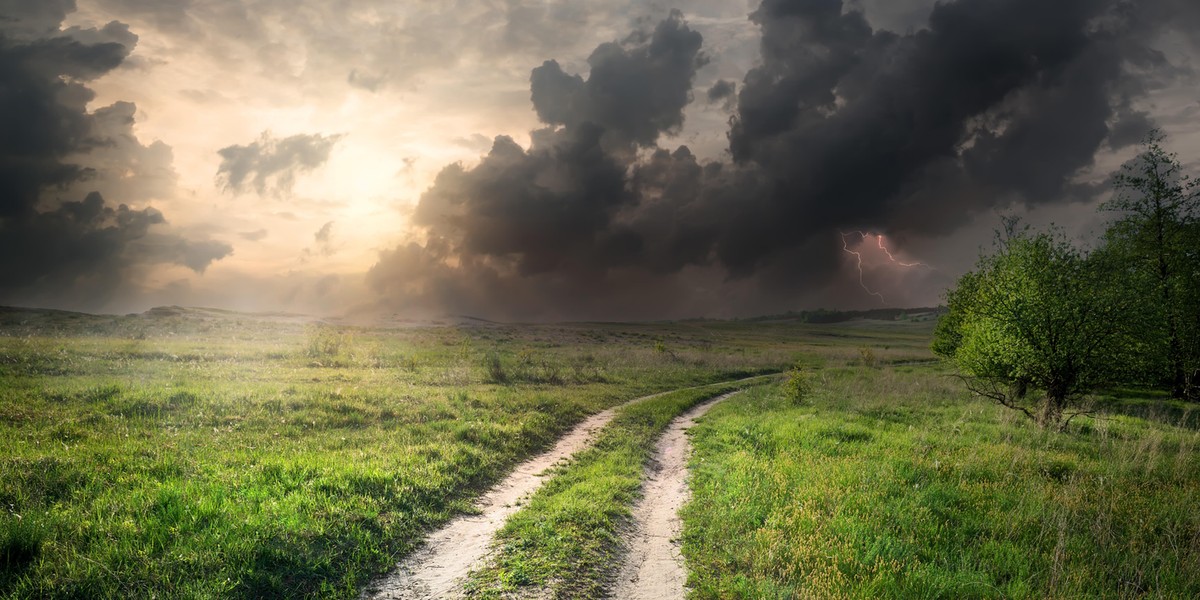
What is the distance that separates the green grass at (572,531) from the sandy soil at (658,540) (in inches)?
12.2

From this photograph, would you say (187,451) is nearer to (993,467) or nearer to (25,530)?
(25,530)

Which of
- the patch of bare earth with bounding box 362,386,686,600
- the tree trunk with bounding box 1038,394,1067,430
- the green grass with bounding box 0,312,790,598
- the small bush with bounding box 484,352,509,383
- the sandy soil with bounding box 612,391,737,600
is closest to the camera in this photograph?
the green grass with bounding box 0,312,790,598

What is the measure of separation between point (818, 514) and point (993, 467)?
6779 mm

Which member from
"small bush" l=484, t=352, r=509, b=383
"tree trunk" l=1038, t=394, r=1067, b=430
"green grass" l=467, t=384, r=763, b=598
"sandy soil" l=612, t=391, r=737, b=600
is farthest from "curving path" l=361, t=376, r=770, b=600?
"tree trunk" l=1038, t=394, r=1067, b=430

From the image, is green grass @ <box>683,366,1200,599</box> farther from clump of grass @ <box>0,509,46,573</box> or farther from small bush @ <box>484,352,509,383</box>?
small bush @ <box>484,352,509,383</box>

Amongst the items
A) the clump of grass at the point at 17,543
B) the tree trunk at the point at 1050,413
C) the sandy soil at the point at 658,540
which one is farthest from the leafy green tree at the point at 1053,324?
the clump of grass at the point at 17,543

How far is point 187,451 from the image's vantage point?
510 inches

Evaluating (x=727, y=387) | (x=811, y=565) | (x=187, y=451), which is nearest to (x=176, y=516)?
(x=187, y=451)

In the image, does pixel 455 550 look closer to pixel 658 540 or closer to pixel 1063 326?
pixel 658 540

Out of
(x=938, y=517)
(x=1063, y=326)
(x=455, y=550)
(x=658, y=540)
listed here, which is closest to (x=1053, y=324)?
(x=1063, y=326)

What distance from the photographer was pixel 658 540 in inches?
408

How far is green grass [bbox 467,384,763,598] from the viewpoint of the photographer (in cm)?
830

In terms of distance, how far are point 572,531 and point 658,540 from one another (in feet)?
5.78

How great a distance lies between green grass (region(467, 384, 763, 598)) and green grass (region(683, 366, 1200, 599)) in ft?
5.29
